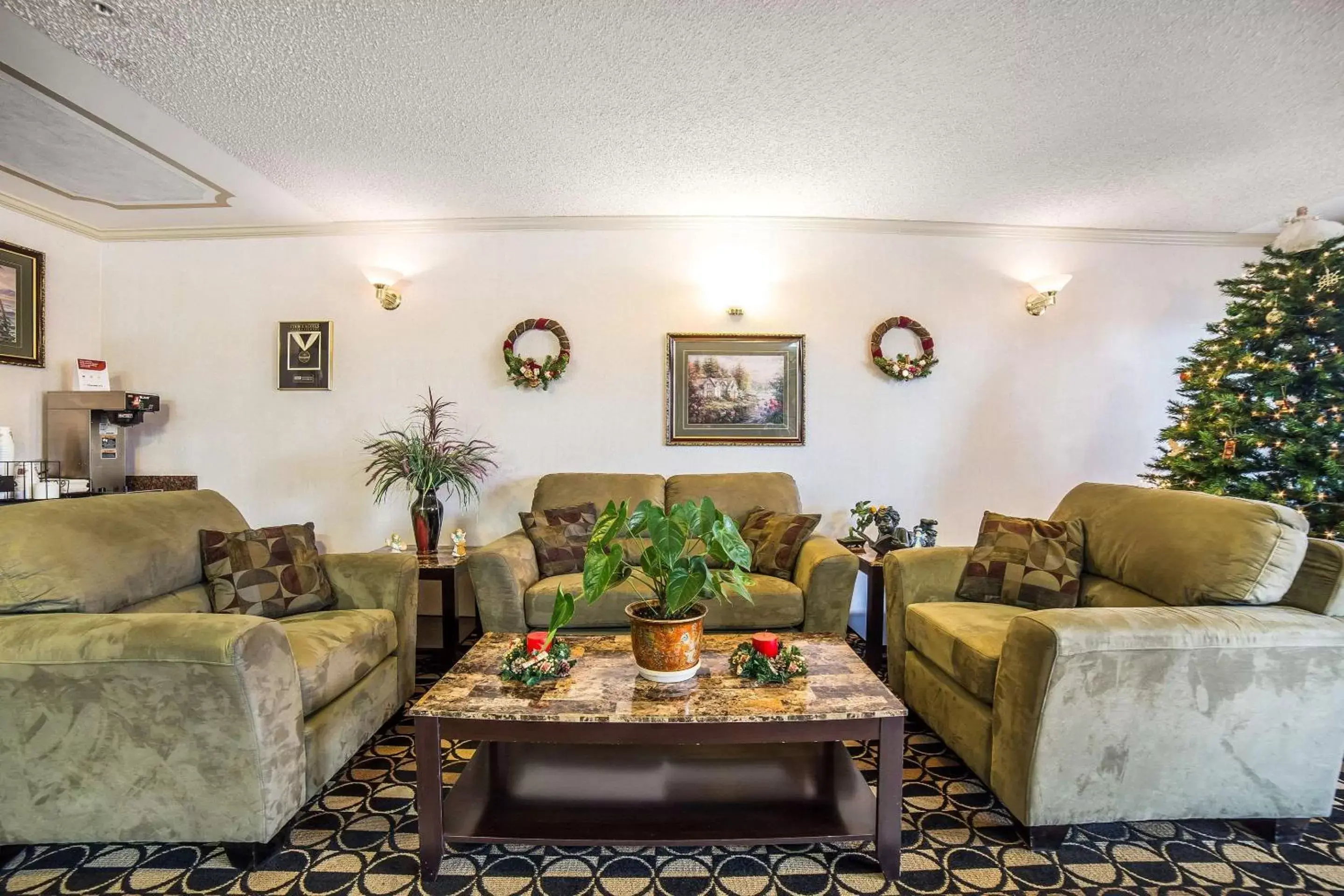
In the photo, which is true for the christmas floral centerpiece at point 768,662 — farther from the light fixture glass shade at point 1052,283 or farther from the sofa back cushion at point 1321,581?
the light fixture glass shade at point 1052,283

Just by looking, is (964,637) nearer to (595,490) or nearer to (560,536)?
(560,536)

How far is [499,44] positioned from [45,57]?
162 centimetres

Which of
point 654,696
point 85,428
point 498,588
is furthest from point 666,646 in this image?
point 85,428

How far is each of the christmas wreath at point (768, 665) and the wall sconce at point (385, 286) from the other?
A: 3.14 meters

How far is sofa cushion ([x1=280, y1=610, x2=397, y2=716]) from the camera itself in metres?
1.82

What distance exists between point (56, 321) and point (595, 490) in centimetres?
347

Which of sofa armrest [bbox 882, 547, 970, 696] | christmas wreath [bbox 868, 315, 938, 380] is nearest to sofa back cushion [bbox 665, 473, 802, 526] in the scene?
sofa armrest [bbox 882, 547, 970, 696]

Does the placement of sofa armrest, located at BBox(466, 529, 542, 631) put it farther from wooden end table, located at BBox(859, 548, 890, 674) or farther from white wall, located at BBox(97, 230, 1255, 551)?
wooden end table, located at BBox(859, 548, 890, 674)

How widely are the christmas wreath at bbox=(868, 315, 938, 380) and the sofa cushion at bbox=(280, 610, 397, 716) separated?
307cm

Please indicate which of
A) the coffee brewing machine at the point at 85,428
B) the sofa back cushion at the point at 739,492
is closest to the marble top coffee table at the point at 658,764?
the sofa back cushion at the point at 739,492

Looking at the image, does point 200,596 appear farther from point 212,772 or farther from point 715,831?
point 715,831

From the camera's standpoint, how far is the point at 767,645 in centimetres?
183

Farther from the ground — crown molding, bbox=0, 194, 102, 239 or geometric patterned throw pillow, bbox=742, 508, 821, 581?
crown molding, bbox=0, 194, 102, 239

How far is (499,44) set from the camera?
2.04 meters
